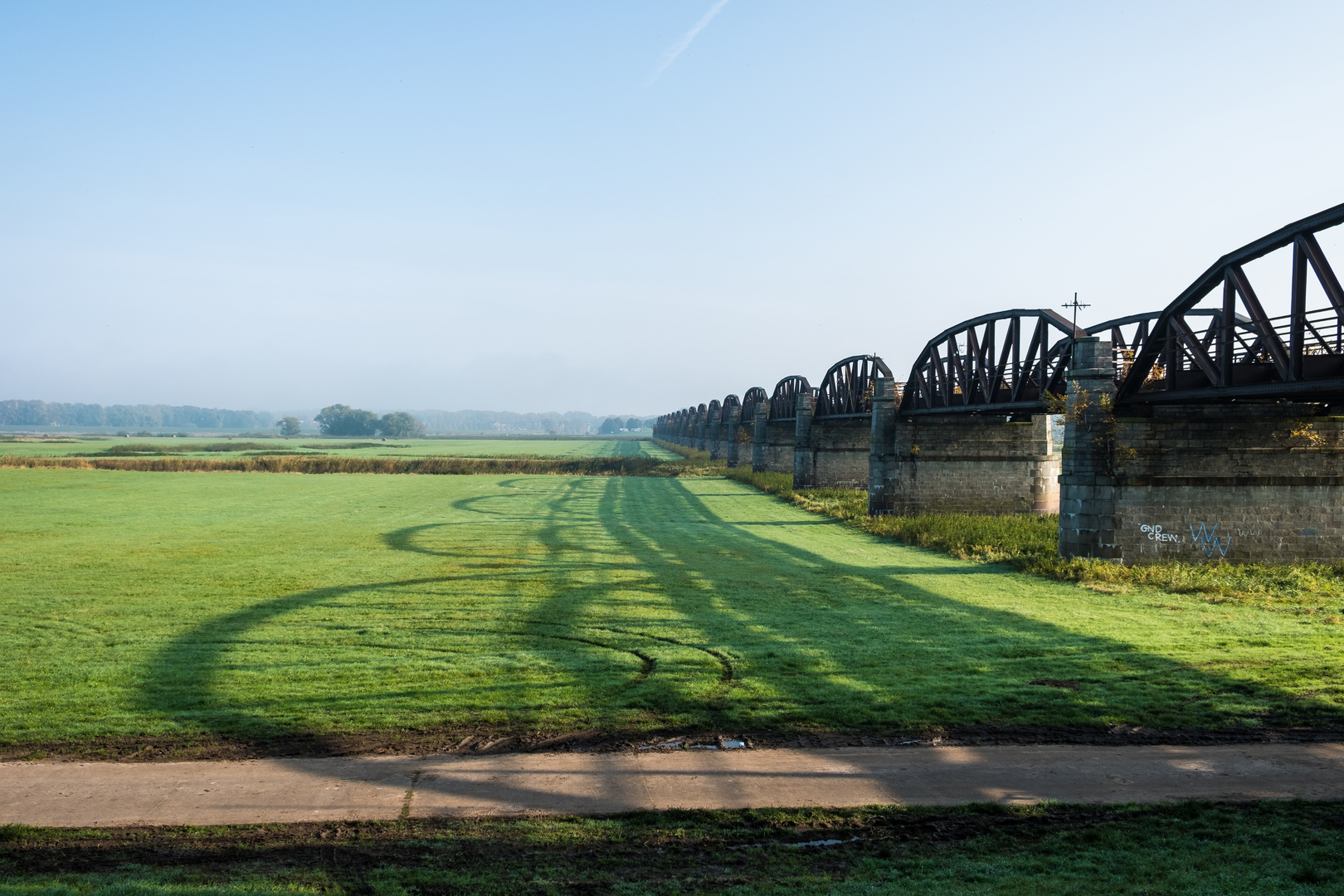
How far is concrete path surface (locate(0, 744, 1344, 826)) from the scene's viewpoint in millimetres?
7152

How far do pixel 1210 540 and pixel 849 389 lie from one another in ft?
91.8

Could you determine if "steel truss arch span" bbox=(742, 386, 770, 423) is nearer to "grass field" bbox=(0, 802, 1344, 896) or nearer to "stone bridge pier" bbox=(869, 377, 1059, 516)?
"stone bridge pier" bbox=(869, 377, 1059, 516)

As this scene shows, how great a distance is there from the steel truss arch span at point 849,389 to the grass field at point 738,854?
33975 mm

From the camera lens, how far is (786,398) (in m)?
67.9

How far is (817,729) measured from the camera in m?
9.25

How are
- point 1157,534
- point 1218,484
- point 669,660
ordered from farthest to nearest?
point 1157,534
point 1218,484
point 669,660

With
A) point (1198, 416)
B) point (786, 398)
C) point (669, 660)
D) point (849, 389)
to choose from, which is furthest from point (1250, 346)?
point (786, 398)

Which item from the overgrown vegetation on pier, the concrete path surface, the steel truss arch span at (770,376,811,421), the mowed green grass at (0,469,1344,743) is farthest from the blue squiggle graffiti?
the steel truss arch span at (770,376,811,421)

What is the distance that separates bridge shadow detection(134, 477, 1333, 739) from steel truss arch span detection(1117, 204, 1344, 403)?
18.5 ft

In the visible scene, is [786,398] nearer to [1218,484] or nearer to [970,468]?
[970,468]

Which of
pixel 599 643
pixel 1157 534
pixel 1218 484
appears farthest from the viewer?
pixel 1157 534

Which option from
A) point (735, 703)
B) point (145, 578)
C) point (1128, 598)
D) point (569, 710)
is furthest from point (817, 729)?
point (145, 578)

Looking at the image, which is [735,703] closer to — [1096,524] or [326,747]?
[326,747]

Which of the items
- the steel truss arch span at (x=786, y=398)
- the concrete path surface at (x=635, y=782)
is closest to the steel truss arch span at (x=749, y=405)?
the steel truss arch span at (x=786, y=398)
